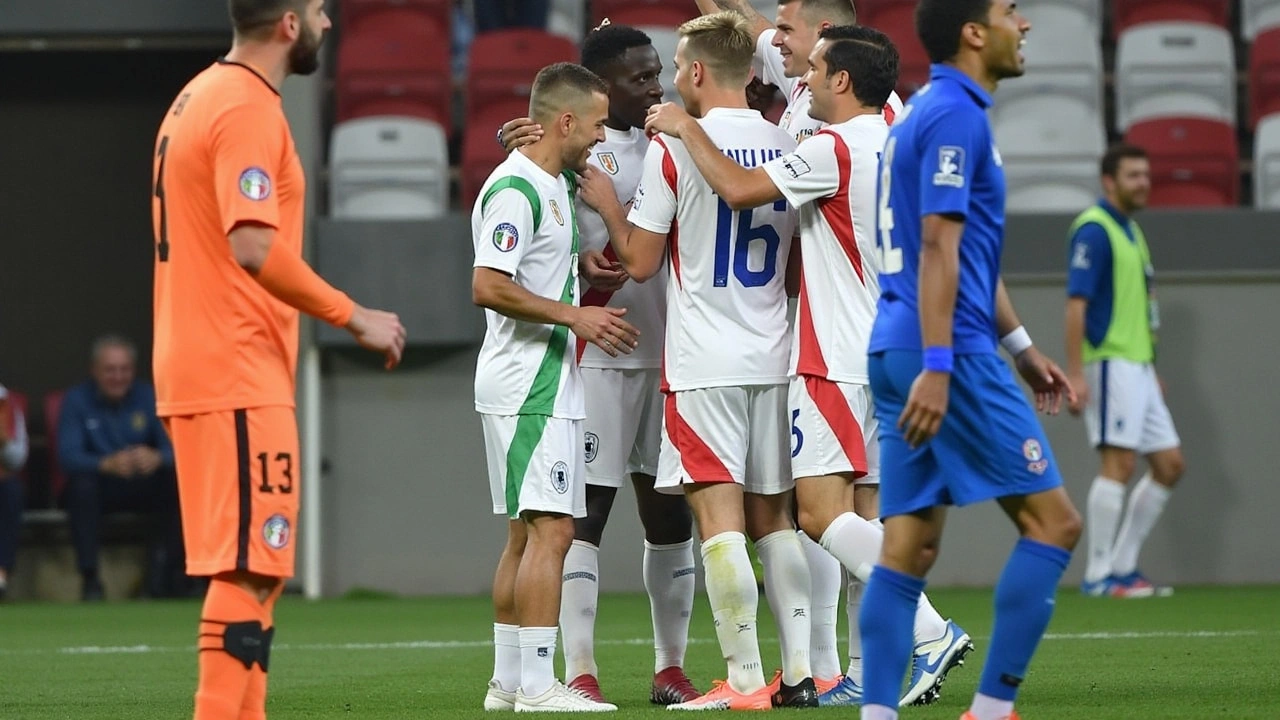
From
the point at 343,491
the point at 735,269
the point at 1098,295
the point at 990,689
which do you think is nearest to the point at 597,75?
the point at 735,269

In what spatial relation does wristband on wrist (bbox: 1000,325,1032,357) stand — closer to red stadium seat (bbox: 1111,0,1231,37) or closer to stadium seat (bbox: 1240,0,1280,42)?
stadium seat (bbox: 1240,0,1280,42)

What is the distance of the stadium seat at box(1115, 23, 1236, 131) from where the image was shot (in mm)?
12320

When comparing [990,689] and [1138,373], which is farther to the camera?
[1138,373]

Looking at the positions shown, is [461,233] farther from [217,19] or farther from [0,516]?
[0,516]

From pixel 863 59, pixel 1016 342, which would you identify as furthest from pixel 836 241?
pixel 1016 342

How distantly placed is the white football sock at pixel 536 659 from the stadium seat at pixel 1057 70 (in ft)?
26.0

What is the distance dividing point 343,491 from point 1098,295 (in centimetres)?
472

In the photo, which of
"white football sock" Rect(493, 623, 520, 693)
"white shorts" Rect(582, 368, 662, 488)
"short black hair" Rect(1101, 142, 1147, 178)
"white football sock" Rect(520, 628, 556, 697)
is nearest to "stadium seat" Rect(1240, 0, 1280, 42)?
"short black hair" Rect(1101, 142, 1147, 178)

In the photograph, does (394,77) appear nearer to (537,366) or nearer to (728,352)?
(537,366)

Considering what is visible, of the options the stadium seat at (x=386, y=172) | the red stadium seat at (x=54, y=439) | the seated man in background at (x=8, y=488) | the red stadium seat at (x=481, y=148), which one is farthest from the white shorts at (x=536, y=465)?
the red stadium seat at (x=54, y=439)

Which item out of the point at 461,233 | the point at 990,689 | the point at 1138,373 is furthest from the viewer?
the point at 461,233

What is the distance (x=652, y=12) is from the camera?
12.7m

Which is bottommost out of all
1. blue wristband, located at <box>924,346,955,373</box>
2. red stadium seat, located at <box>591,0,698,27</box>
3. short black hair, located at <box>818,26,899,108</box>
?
blue wristband, located at <box>924,346,955,373</box>

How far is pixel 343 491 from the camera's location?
36.7ft
